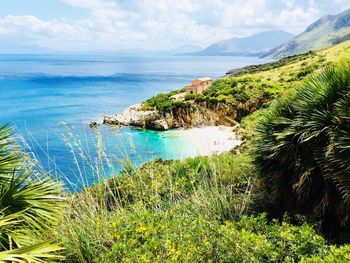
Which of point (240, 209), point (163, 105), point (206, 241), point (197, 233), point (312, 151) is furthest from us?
point (163, 105)

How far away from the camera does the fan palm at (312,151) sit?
446 cm

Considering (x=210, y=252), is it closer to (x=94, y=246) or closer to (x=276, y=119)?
(x=94, y=246)

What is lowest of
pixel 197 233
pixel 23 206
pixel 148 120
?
pixel 148 120

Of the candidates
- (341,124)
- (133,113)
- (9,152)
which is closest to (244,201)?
(341,124)

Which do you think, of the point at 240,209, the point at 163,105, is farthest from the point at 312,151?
the point at 163,105

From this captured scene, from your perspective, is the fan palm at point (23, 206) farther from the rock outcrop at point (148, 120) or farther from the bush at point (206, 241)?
the rock outcrop at point (148, 120)

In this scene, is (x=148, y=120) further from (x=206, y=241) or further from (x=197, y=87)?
(x=206, y=241)

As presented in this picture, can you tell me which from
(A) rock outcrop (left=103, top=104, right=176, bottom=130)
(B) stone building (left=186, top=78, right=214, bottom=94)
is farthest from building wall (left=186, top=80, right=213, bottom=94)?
(A) rock outcrop (left=103, top=104, right=176, bottom=130)

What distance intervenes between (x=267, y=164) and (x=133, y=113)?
36377 millimetres

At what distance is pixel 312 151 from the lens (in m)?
4.83

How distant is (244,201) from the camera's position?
5098mm

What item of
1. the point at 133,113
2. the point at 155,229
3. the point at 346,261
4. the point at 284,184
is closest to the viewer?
the point at 346,261

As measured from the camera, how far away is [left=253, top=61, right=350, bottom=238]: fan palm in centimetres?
446

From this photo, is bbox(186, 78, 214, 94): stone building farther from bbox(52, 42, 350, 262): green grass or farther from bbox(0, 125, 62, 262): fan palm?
bbox(0, 125, 62, 262): fan palm
